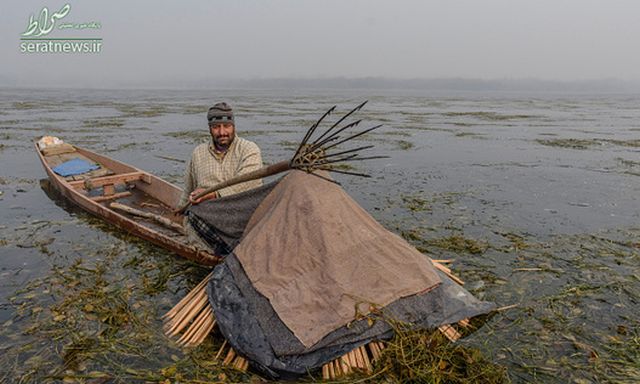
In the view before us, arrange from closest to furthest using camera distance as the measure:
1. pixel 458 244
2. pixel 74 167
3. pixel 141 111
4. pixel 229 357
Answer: pixel 229 357 → pixel 458 244 → pixel 74 167 → pixel 141 111

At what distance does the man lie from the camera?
21.2ft

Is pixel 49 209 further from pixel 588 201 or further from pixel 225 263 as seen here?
pixel 588 201

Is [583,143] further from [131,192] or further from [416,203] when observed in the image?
[131,192]

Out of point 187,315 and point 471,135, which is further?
point 471,135

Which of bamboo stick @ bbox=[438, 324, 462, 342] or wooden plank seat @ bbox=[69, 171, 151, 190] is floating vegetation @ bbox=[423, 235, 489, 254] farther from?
wooden plank seat @ bbox=[69, 171, 151, 190]

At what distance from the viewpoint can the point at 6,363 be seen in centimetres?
486

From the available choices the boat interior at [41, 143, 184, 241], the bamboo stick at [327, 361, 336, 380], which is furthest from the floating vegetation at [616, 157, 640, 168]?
the bamboo stick at [327, 361, 336, 380]

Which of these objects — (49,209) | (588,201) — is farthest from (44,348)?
(588,201)

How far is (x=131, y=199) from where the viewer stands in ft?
36.3

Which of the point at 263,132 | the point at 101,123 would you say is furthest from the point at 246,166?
the point at 101,123

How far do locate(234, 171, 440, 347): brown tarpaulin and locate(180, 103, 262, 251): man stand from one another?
1.30 m

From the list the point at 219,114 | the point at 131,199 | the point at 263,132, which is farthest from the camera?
the point at 263,132

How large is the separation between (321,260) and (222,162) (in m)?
2.82

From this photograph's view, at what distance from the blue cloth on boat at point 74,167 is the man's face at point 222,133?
7.79 meters
